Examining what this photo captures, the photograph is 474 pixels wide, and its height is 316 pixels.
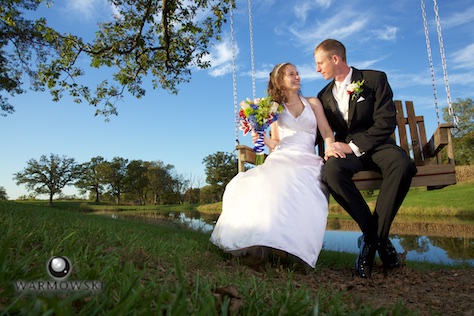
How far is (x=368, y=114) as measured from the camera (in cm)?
393

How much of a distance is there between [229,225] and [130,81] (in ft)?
28.1

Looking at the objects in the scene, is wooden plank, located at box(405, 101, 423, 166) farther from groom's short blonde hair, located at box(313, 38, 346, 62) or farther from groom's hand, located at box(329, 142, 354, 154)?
groom's short blonde hair, located at box(313, 38, 346, 62)

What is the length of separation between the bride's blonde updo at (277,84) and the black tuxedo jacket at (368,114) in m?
0.55

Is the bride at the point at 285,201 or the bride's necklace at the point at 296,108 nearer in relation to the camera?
the bride at the point at 285,201

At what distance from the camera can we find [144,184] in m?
54.2

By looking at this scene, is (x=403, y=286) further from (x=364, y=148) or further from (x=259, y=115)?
(x=259, y=115)

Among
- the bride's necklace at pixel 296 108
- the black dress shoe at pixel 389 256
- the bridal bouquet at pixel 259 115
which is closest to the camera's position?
the black dress shoe at pixel 389 256

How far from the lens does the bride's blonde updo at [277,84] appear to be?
411cm

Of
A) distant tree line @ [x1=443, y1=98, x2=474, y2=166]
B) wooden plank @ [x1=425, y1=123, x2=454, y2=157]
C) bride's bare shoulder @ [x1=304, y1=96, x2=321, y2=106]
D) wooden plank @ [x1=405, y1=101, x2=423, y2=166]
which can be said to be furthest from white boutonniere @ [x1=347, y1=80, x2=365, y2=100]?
distant tree line @ [x1=443, y1=98, x2=474, y2=166]

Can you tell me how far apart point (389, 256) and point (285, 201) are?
1.24 metres

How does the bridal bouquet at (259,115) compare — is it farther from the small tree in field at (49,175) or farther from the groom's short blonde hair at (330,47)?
the small tree in field at (49,175)

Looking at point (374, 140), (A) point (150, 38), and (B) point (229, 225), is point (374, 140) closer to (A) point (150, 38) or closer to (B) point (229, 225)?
(B) point (229, 225)

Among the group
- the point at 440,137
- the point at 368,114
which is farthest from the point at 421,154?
the point at 368,114

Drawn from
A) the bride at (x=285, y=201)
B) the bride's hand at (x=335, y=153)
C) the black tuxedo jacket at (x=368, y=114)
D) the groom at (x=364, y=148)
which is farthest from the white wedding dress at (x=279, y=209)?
the black tuxedo jacket at (x=368, y=114)
